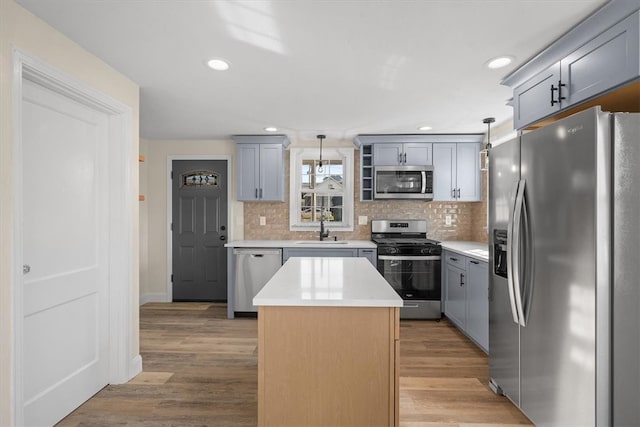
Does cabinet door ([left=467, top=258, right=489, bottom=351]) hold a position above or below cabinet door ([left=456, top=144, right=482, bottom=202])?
below

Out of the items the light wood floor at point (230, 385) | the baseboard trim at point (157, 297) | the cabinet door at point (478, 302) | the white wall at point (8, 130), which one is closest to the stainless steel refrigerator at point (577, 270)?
the light wood floor at point (230, 385)

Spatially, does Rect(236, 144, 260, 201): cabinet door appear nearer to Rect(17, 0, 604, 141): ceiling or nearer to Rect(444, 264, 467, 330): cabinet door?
Rect(17, 0, 604, 141): ceiling

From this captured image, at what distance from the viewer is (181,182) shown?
4.80 m

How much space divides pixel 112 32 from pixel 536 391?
121 inches

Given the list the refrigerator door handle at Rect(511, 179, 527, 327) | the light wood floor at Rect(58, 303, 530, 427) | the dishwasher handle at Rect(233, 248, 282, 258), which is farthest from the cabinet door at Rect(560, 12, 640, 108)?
the dishwasher handle at Rect(233, 248, 282, 258)

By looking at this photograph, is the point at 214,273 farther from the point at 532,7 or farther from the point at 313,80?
the point at 532,7

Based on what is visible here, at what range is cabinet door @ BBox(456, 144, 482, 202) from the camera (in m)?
4.36

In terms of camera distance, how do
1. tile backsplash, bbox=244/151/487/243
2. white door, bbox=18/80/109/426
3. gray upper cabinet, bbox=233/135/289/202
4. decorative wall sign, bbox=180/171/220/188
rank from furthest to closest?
decorative wall sign, bbox=180/171/220/188, tile backsplash, bbox=244/151/487/243, gray upper cabinet, bbox=233/135/289/202, white door, bbox=18/80/109/426

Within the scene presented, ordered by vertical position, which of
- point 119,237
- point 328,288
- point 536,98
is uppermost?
point 536,98

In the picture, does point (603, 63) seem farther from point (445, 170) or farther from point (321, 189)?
point (321, 189)

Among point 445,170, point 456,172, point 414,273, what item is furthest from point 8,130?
point 456,172

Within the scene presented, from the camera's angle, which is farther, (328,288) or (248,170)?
(248,170)

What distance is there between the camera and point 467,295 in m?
3.42

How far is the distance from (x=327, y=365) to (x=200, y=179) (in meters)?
3.81
